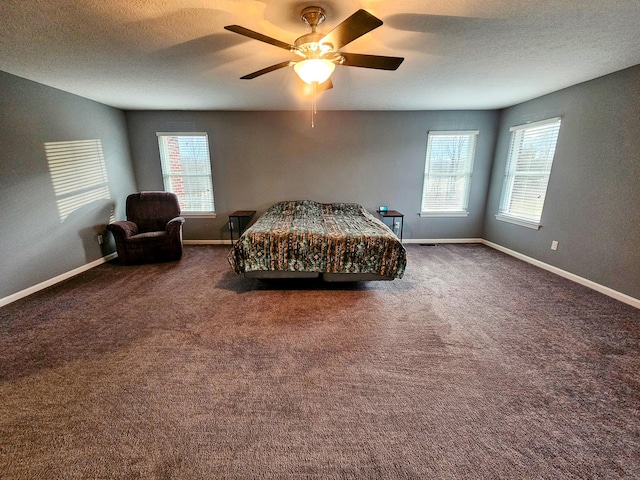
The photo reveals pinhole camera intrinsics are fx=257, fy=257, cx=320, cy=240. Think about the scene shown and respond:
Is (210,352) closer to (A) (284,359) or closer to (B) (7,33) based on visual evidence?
(A) (284,359)

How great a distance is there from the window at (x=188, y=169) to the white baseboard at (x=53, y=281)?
1484 mm

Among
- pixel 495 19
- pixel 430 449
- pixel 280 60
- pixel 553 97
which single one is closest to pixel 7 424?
pixel 430 449

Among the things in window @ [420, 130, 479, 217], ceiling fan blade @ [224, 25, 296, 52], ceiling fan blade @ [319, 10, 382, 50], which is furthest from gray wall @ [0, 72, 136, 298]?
window @ [420, 130, 479, 217]

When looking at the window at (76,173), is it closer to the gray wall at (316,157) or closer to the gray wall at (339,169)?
the gray wall at (339,169)

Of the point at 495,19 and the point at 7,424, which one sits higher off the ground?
the point at 495,19

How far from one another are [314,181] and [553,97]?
3593 millimetres

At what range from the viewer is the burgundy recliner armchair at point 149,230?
12.3ft

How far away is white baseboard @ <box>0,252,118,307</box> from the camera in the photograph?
8.93 feet

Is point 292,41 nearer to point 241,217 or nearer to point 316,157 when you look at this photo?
point 316,157

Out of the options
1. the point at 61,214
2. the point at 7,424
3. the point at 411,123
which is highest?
the point at 411,123

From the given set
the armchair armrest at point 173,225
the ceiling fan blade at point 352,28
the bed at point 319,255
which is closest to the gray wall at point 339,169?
the armchair armrest at point 173,225

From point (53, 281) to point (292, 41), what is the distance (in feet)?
12.7

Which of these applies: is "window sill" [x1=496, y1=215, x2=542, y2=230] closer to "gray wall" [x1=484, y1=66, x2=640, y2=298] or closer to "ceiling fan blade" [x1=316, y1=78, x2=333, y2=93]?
"gray wall" [x1=484, y1=66, x2=640, y2=298]

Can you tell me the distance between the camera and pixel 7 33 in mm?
1903
